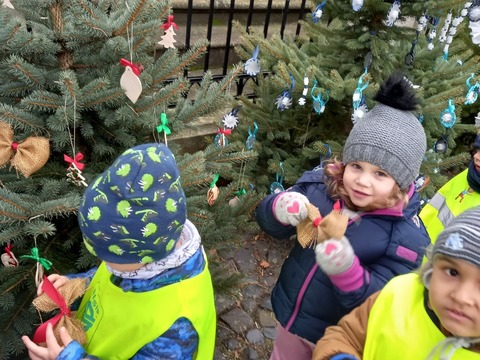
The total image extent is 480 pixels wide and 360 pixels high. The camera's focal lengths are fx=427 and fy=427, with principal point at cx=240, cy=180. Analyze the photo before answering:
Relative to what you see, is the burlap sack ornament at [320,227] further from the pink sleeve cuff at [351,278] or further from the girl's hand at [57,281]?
the girl's hand at [57,281]

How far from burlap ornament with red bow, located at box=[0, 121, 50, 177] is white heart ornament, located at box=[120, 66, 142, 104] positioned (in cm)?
37

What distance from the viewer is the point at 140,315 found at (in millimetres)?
1315

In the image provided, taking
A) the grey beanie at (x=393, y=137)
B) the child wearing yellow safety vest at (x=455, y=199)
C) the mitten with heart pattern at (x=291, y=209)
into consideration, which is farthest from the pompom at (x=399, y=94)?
the child wearing yellow safety vest at (x=455, y=199)

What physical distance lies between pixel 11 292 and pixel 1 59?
3.16 feet

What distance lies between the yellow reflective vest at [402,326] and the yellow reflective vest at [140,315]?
0.56m

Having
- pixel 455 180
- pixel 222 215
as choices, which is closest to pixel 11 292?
pixel 222 215

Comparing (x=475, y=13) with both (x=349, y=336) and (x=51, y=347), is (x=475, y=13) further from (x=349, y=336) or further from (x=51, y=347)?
(x=51, y=347)

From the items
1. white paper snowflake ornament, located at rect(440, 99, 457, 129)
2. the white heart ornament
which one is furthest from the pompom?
white paper snowflake ornament, located at rect(440, 99, 457, 129)

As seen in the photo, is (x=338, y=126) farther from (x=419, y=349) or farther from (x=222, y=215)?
(x=419, y=349)

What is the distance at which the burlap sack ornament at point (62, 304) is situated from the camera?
1393 millimetres

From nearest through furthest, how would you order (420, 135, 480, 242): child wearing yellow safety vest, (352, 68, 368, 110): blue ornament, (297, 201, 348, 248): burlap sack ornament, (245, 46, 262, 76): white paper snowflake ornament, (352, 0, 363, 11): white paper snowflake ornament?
(297, 201, 348, 248): burlap sack ornament
(420, 135, 480, 242): child wearing yellow safety vest
(352, 0, 363, 11): white paper snowflake ornament
(352, 68, 368, 110): blue ornament
(245, 46, 262, 76): white paper snowflake ornament

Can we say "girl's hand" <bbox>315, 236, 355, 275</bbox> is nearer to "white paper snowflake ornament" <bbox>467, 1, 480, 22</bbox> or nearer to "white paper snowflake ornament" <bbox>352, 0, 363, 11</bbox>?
"white paper snowflake ornament" <bbox>352, 0, 363, 11</bbox>

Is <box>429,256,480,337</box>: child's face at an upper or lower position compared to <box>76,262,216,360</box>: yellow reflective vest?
upper

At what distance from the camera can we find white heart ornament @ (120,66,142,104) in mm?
1665
